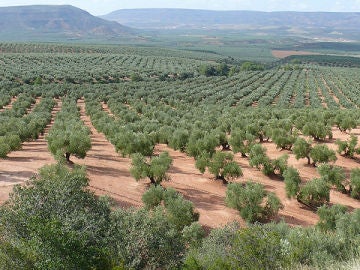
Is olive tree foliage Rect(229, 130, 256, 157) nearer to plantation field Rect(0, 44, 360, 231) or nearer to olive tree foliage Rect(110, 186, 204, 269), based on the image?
plantation field Rect(0, 44, 360, 231)

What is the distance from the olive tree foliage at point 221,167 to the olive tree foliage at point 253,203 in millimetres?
4080

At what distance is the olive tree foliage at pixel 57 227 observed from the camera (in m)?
10.7

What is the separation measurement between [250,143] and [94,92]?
45169 millimetres

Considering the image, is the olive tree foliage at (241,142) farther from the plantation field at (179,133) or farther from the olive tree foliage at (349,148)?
the olive tree foliage at (349,148)

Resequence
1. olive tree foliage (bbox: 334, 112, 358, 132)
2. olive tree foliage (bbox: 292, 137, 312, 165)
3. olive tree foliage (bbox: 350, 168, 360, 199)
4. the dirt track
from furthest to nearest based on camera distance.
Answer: olive tree foliage (bbox: 334, 112, 358, 132) < olive tree foliage (bbox: 292, 137, 312, 165) < olive tree foliage (bbox: 350, 168, 360, 199) < the dirt track

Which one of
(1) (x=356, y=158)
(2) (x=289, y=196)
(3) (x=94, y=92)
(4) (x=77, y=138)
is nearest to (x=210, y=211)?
(2) (x=289, y=196)

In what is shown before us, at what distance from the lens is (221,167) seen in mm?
26219

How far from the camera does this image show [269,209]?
2077 centimetres

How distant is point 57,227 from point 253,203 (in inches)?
463

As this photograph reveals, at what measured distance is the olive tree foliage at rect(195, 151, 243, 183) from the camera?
25672 mm

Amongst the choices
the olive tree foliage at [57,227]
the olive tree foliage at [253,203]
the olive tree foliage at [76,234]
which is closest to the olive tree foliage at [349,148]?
the olive tree foliage at [253,203]

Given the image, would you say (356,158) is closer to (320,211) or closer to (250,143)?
(250,143)

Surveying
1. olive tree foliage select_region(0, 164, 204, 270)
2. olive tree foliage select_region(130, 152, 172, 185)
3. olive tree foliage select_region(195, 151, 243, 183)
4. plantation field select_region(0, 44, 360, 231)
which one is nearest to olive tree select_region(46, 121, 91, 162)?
plantation field select_region(0, 44, 360, 231)

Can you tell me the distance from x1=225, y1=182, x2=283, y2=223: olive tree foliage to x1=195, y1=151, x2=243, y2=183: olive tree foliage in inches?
161
